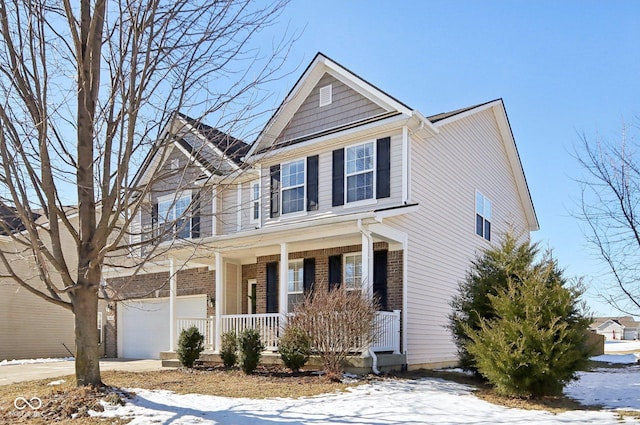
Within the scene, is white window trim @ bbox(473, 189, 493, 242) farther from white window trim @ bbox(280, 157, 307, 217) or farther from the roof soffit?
white window trim @ bbox(280, 157, 307, 217)

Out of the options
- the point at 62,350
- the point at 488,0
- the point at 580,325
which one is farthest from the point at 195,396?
the point at 62,350

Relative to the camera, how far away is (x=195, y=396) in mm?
9273

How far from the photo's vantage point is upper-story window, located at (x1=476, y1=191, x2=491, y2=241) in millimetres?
17703

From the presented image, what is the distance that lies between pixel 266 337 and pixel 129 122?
7414mm

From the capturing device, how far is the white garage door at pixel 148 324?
1908 cm

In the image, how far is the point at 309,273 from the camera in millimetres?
15141

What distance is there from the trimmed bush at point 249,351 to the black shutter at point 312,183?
413 centimetres

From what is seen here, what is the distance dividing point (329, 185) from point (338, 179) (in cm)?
33

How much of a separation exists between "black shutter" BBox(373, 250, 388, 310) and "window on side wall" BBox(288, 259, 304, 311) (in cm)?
248

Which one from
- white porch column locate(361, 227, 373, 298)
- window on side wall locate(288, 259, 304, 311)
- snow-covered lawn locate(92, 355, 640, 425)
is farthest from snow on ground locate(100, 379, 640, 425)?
window on side wall locate(288, 259, 304, 311)

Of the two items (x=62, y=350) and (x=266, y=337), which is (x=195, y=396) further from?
(x=62, y=350)

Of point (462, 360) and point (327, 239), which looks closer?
point (462, 360)

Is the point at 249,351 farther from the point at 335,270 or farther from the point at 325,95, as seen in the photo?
the point at 325,95

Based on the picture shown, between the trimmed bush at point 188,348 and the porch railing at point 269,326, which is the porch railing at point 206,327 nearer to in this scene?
the porch railing at point 269,326
